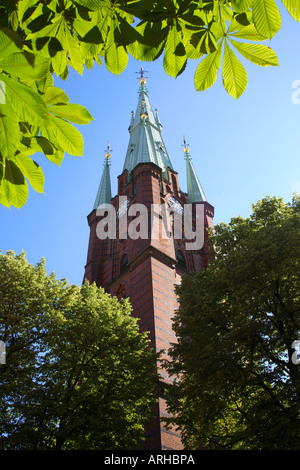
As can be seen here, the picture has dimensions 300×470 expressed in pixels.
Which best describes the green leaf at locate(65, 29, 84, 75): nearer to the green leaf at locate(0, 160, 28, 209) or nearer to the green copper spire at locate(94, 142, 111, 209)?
the green leaf at locate(0, 160, 28, 209)

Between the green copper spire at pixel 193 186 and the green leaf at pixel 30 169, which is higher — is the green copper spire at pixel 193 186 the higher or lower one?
the higher one

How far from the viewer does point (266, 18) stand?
6.43ft

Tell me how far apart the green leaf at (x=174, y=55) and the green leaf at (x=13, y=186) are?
3.84 ft

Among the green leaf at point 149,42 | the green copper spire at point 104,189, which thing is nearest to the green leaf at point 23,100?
the green leaf at point 149,42

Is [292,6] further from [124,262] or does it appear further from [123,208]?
[123,208]

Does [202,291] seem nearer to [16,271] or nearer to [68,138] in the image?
[16,271]

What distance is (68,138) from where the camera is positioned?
2.01 meters

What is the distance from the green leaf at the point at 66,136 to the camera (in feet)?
6.42

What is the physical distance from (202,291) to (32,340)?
18.7 ft

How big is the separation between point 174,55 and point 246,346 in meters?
8.87

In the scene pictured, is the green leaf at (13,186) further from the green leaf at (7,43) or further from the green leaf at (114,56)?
the green leaf at (114,56)

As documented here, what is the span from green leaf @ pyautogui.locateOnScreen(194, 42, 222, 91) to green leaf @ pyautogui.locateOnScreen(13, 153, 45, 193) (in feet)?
3.61

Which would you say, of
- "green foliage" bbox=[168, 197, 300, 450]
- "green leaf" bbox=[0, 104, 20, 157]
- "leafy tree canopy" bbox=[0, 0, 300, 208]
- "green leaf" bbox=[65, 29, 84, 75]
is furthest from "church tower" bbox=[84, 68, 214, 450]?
"green leaf" bbox=[0, 104, 20, 157]
